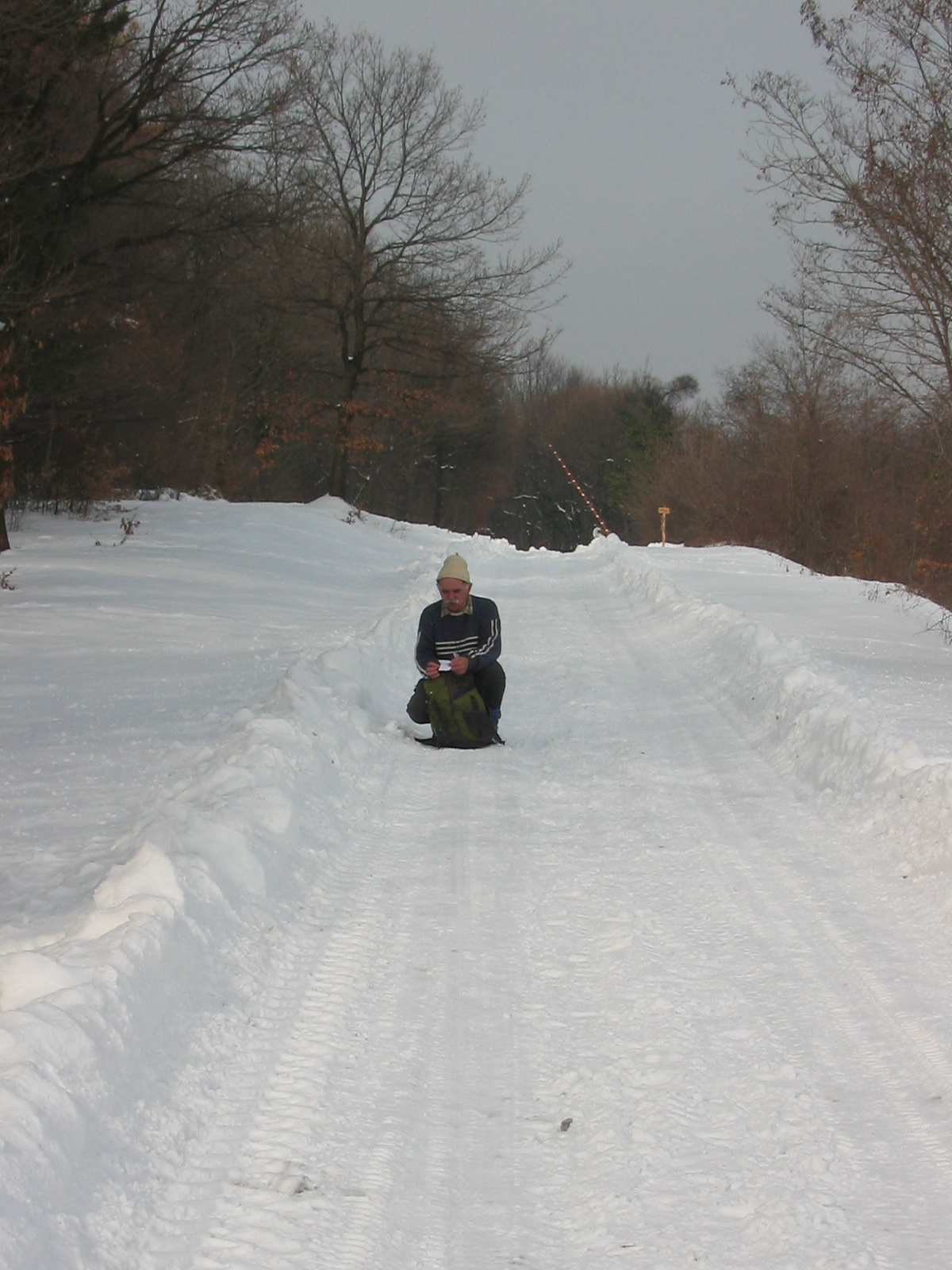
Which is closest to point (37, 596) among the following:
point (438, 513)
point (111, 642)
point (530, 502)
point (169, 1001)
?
point (111, 642)

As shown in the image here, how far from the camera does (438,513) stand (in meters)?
58.4

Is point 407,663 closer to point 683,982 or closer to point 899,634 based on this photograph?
point 899,634

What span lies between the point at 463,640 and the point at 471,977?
4.62 meters

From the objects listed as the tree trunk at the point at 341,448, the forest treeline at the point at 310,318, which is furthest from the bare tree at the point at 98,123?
the tree trunk at the point at 341,448

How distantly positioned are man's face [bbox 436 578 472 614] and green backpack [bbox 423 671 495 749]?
0.51 metres

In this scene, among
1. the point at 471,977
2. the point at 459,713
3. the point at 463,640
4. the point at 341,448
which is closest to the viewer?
the point at 471,977

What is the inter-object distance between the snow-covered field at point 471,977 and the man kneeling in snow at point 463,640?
393 millimetres

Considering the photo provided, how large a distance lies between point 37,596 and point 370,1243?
37.7 ft

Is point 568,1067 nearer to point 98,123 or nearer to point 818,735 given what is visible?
point 818,735

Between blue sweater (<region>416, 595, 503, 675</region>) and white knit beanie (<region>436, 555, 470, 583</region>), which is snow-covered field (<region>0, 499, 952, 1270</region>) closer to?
blue sweater (<region>416, 595, 503, 675</region>)

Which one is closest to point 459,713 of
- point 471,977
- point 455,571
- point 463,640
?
point 463,640

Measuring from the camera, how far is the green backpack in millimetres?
9047

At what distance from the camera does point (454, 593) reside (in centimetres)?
909

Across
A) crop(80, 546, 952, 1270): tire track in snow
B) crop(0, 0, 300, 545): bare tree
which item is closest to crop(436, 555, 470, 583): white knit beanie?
crop(80, 546, 952, 1270): tire track in snow
